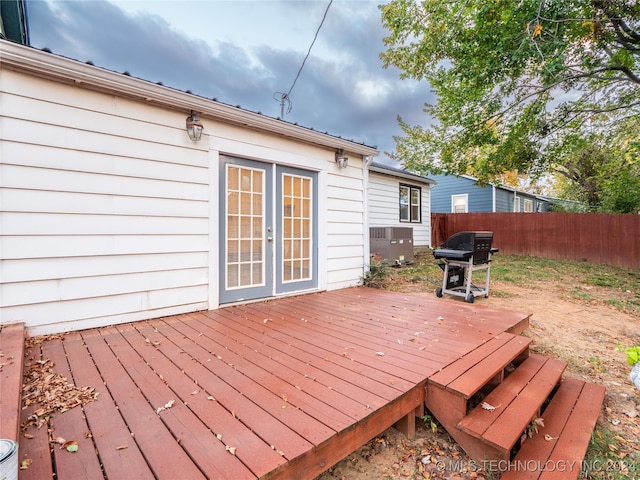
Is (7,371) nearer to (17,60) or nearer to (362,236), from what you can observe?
(17,60)

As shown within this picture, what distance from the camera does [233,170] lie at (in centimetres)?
382

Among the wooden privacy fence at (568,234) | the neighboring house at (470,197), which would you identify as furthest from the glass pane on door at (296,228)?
the neighboring house at (470,197)

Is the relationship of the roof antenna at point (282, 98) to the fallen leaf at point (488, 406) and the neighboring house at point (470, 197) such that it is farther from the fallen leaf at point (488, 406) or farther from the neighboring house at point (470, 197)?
the neighboring house at point (470, 197)

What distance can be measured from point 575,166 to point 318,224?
14.9 meters

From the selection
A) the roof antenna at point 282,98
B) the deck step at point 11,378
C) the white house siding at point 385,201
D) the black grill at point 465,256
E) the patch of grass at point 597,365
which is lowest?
the patch of grass at point 597,365

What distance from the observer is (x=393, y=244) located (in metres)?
7.81

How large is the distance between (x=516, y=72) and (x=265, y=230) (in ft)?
22.0

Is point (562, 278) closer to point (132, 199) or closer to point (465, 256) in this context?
point (465, 256)

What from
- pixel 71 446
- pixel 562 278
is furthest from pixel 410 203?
pixel 71 446

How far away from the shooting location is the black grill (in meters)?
4.23


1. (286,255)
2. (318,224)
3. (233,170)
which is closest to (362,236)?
(318,224)

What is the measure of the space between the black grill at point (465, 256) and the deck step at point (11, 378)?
4.49m

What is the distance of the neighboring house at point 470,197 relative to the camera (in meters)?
14.3

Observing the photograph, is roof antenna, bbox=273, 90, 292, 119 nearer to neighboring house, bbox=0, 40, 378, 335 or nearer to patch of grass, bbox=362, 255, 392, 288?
neighboring house, bbox=0, 40, 378, 335
